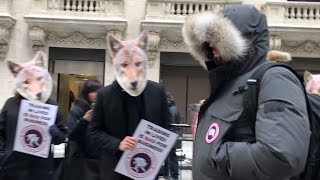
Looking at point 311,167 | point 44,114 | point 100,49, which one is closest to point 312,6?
point 100,49

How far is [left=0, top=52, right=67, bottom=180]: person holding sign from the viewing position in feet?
16.1

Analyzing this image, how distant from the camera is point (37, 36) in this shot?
1884cm

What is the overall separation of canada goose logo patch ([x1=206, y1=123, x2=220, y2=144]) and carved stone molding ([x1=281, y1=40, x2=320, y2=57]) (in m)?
17.8

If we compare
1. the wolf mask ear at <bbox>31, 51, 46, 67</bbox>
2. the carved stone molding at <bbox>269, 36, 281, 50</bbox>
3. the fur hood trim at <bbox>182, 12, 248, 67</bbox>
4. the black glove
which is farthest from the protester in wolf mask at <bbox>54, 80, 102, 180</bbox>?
the carved stone molding at <bbox>269, 36, 281, 50</bbox>

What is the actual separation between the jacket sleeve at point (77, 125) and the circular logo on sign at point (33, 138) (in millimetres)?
285

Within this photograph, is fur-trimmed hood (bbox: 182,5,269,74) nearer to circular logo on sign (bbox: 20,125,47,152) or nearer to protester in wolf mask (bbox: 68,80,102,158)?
protester in wolf mask (bbox: 68,80,102,158)

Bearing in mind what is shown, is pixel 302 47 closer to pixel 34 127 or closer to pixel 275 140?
pixel 34 127

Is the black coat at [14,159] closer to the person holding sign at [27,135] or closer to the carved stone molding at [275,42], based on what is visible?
the person holding sign at [27,135]

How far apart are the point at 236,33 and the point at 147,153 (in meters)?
2.21

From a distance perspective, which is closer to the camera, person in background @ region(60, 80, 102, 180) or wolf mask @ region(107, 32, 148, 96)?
wolf mask @ region(107, 32, 148, 96)

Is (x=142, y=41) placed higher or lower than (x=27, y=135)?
higher

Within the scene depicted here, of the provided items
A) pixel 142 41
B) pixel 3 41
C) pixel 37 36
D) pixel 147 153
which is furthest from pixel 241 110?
pixel 3 41

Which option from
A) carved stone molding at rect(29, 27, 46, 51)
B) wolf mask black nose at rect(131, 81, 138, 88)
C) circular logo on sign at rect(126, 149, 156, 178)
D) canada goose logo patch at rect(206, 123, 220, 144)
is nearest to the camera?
canada goose logo patch at rect(206, 123, 220, 144)

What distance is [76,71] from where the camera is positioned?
65.5ft
